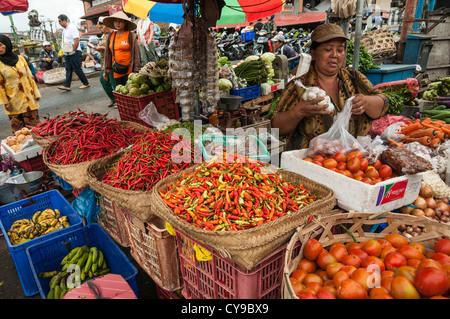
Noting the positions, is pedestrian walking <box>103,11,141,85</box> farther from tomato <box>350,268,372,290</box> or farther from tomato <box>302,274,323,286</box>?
tomato <box>350,268,372,290</box>

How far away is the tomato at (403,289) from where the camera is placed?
1288 mm

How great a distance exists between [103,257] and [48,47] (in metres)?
16.1

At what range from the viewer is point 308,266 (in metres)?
1.64

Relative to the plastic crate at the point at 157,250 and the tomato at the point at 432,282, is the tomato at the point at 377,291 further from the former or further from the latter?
the plastic crate at the point at 157,250

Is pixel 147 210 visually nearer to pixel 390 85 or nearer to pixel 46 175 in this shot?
pixel 46 175

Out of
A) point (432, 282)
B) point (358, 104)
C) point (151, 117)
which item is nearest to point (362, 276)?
point (432, 282)

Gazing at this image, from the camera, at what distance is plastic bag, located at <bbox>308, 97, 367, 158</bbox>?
233cm

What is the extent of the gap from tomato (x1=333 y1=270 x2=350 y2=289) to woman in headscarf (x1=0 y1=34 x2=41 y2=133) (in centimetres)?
582

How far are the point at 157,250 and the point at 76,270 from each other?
34.9 inches

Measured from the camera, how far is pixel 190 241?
1914 millimetres

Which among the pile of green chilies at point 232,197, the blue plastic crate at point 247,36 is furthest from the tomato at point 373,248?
the blue plastic crate at point 247,36

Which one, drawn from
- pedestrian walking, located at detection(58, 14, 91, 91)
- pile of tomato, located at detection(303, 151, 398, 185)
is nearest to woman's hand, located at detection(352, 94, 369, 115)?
pile of tomato, located at detection(303, 151, 398, 185)

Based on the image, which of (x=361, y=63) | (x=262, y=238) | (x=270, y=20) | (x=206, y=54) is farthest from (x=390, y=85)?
(x=270, y=20)

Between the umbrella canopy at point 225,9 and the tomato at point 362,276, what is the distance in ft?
12.8
